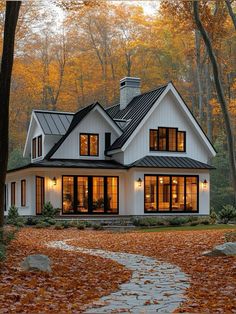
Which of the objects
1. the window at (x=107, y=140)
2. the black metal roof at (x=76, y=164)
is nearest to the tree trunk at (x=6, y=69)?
the black metal roof at (x=76, y=164)

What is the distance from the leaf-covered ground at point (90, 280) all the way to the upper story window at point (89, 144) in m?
13.7

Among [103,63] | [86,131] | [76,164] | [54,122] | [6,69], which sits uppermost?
[103,63]

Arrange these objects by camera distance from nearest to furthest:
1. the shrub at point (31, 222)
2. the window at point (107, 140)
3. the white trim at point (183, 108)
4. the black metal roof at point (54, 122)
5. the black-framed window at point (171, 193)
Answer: the shrub at point (31, 222), the white trim at point (183, 108), the black-framed window at point (171, 193), the window at point (107, 140), the black metal roof at point (54, 122)

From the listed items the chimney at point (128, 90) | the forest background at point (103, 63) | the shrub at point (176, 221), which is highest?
the forest background at point (103, 63)

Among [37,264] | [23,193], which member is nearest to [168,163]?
[23,193]

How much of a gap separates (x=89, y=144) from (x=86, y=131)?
0.73m

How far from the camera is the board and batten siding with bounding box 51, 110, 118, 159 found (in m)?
26.4

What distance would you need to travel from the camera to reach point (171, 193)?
26719 mm

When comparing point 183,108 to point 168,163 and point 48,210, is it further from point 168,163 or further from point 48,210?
point 48,210

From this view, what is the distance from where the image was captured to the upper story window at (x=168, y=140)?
89.4ft

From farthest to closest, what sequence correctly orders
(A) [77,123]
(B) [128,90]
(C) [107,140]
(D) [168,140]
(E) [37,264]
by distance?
(B) [128,90], (D) [168,140], (C) [107,140], (A) [77,123], (E) [37,264]

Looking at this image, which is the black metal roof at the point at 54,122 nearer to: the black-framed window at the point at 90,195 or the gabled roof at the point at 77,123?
the gabled roof at the point at 77,123

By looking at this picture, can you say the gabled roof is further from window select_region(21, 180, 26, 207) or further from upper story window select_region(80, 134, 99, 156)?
window select_region(21, 180, 26, 207)

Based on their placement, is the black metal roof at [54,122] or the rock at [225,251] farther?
the black metal roof at [54,122]
